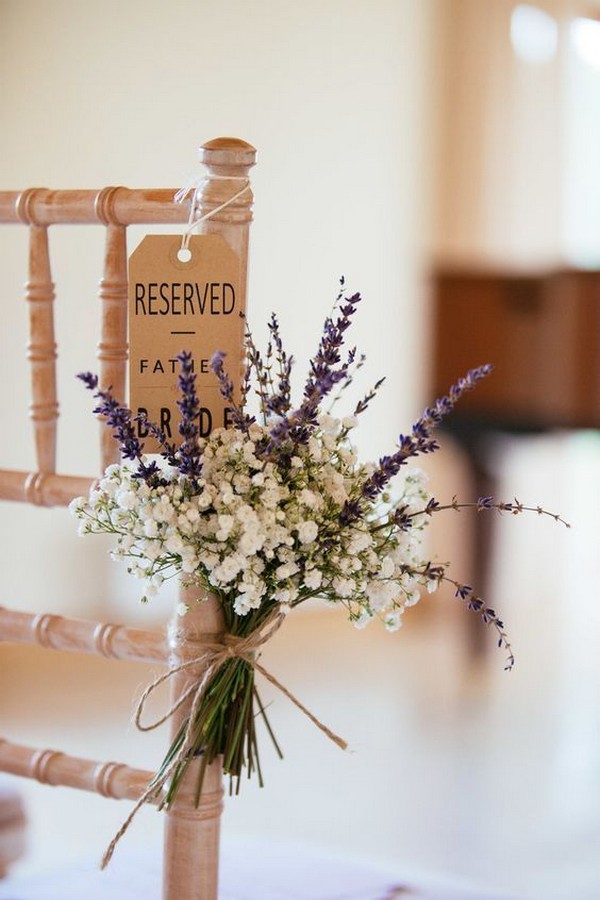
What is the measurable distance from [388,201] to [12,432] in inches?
59.9

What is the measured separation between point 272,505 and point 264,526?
0.05 feet

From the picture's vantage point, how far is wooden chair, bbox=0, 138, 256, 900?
1.03 meters

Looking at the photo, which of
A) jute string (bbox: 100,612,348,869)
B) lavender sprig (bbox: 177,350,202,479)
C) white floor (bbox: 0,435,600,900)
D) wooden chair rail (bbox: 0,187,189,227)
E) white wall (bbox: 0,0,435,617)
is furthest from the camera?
white wall (bbox: 0,0,435,617)

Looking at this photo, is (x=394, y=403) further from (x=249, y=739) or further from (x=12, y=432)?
(x=249, y=739)

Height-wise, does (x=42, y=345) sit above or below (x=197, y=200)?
below

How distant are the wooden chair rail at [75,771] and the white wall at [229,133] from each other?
2300 millimetres

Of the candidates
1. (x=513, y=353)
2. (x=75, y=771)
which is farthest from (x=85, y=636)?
(x=513, y=353)

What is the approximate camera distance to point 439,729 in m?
3.53

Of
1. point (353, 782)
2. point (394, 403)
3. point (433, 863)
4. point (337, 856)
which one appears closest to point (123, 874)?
point (337, 856)

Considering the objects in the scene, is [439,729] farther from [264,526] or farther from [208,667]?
[264,526]

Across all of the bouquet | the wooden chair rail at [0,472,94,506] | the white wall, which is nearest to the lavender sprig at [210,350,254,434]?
the bouquet

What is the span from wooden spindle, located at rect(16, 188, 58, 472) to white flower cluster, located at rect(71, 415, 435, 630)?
38 centimetres

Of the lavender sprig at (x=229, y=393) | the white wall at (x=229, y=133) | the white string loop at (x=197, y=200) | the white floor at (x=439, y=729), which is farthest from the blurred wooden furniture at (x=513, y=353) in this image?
the lavender sprig at (x=229, y=393)

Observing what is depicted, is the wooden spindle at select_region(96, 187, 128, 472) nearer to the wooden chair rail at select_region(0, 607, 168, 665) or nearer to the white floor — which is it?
the wooden chair rail at select_region(0, 607, 168, 665)
